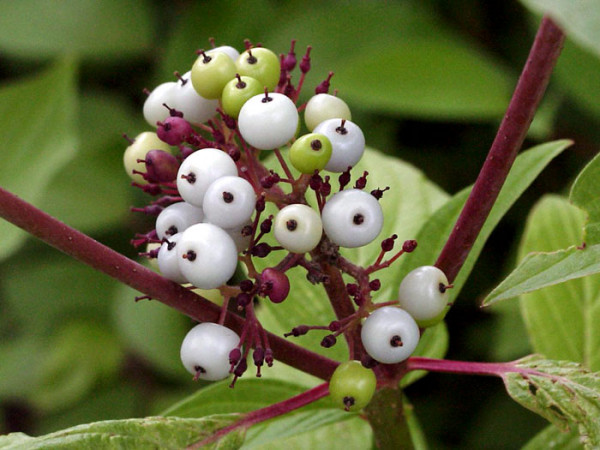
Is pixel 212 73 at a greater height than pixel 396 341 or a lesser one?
greater

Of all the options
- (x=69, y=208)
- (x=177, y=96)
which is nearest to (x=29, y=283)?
(x=69, y=208)

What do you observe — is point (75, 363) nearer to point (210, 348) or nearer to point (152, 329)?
point (152, 329)

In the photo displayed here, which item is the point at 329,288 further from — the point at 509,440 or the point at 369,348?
the point at 509,440

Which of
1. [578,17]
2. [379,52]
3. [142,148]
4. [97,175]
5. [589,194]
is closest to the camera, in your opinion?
[578,17]

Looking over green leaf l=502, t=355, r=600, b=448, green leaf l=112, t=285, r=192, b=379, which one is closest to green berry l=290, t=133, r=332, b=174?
green leaf l=502, t=355, r=600, b=448

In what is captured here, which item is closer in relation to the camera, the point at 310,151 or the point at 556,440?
the point at 310,151

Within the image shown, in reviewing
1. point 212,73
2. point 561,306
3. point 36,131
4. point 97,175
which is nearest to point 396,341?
point 212,73

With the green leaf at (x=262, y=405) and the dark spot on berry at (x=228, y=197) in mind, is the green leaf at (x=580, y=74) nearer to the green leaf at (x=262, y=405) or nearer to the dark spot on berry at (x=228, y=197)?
the green leaf at (x=262, y=405)
